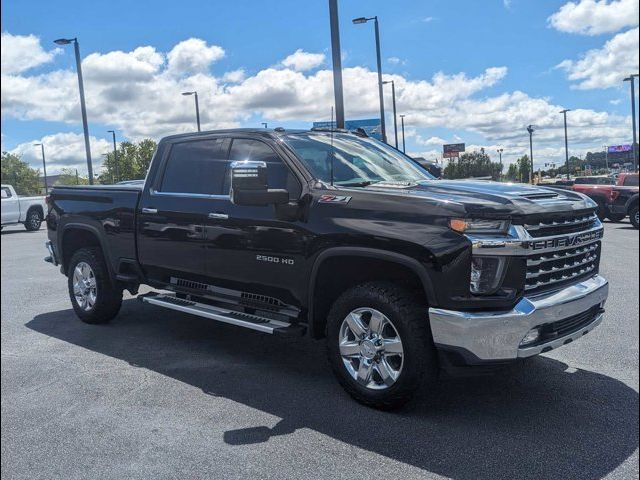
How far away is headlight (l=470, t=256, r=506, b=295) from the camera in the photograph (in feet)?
11.3

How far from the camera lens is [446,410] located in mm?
3893

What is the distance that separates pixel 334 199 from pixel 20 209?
2004cm

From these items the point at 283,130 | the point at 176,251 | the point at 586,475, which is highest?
the point at 283,130

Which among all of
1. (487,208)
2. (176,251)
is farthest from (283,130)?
(487,208)

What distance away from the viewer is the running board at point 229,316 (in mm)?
4309

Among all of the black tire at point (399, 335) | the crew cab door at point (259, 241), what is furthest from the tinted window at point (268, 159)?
the black tire at point (399, 335)

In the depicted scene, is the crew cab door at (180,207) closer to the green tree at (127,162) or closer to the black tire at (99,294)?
the black tire at (99,294)

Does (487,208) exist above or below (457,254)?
above

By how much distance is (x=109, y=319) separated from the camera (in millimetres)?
6301

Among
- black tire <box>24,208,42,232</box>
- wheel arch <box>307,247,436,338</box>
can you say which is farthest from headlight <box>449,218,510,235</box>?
black tire <box>24,208,42,232</box>

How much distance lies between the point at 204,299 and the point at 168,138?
172cm

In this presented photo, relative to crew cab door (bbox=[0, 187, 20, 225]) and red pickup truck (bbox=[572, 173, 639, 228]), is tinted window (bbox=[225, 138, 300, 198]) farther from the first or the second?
crew cab door (bbox=[0, 187, 20, 225])

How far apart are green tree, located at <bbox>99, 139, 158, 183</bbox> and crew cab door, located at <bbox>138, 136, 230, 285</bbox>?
1031 mm

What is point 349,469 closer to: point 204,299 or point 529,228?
point 529,228
